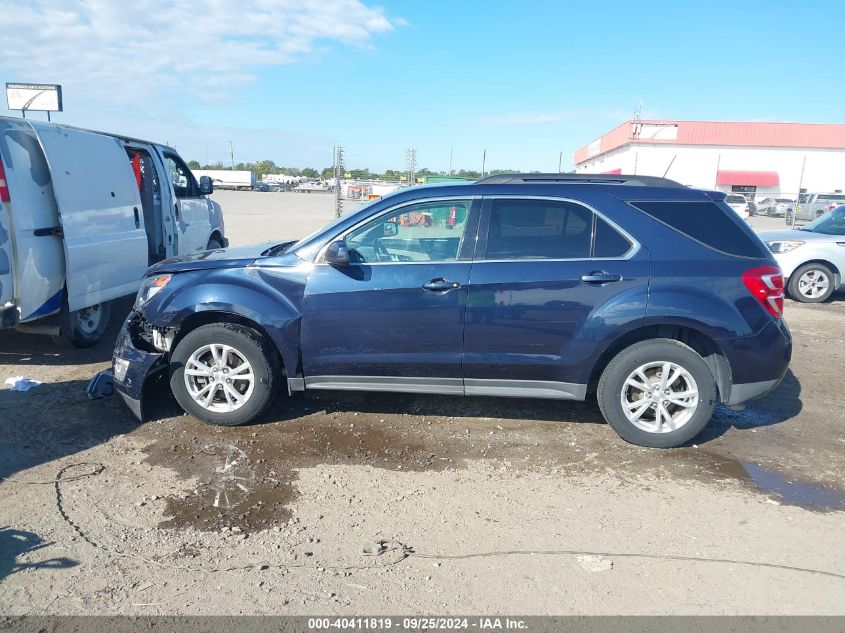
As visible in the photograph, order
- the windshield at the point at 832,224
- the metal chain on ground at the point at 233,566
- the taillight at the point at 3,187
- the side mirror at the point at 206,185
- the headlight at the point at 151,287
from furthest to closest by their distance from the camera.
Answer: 1. the windshield at the point at 832,224
2. the side mirror at the point at 206,185
3. the taillight at the point at 3,187
4. the headlight at the point at 151,287
5. the metal chain on ground at the point at 233,566

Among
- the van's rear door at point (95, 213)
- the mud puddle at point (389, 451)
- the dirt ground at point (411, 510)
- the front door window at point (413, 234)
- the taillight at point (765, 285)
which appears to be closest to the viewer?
the dirt ground at point (411, 510)

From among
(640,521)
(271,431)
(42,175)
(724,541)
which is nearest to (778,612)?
(724,541)

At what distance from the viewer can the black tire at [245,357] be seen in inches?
185

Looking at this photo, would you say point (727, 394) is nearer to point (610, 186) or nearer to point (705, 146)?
point (610, 186)

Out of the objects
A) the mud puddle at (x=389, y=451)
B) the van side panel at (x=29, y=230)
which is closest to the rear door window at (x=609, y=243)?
the mud puddle at (x=389, y=451)

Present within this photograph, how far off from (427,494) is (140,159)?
6.62m

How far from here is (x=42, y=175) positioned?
5.86 metres

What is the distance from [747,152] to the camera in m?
55.8

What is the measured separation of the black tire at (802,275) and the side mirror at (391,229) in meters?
8.76

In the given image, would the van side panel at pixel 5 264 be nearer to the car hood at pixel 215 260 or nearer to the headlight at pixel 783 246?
the car hood at pixel 215 260

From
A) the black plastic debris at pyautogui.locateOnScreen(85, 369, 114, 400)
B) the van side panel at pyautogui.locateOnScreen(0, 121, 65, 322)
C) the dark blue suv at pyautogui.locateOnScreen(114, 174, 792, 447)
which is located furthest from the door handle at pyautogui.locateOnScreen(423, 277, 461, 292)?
the van side panel at pyautogui.locateOnScreen(0, 121, 65, 322)

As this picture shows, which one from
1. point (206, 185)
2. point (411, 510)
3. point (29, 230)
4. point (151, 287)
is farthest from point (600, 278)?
point (206, 185)

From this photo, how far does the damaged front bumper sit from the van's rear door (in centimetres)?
165

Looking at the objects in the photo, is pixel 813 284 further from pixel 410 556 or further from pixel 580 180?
pixel 410 556
